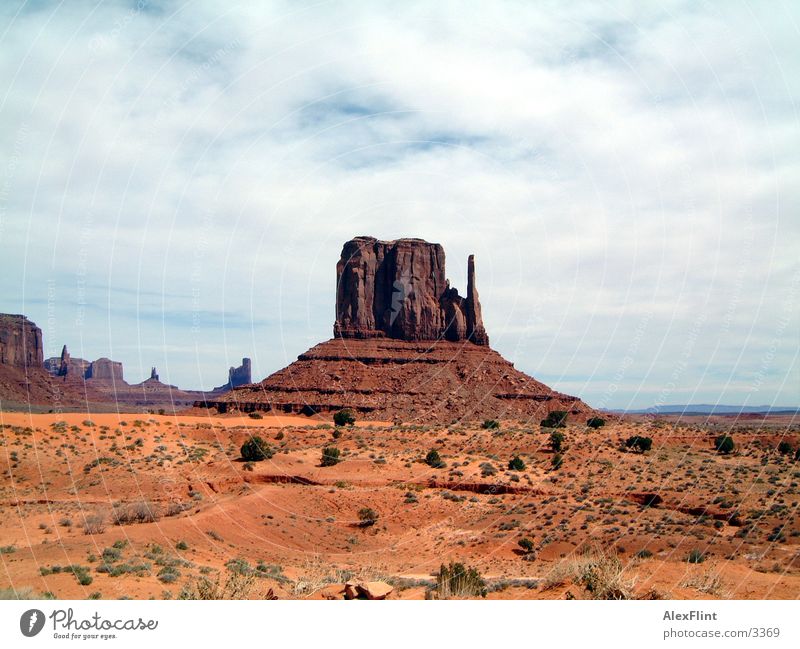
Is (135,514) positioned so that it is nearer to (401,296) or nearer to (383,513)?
(383,513)

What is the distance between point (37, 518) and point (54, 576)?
12.8 m

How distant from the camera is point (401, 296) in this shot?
4926 inches

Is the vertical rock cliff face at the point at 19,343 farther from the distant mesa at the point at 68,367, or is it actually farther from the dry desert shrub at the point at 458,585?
the dry desert shrub at the point at 458,585

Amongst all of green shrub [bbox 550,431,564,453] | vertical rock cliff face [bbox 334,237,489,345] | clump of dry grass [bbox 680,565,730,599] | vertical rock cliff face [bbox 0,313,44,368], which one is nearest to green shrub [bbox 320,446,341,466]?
green shrub [bbox 550,431,564,453]

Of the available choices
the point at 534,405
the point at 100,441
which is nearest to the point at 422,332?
the point at 534,405

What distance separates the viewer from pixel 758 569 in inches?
885

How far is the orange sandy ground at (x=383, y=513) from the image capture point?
63.8 feet

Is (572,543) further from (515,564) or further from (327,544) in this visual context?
(327,544)

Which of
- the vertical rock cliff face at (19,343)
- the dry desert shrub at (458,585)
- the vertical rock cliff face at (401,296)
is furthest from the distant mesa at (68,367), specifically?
the dry desert shrub at (458,585)

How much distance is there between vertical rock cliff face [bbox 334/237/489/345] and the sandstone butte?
20 cm

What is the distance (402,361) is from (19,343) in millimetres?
85248

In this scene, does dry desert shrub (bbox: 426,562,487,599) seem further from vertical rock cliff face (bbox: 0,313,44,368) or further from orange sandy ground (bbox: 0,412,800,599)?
vertical rock cliff face (bbox: 0,313,44,368)

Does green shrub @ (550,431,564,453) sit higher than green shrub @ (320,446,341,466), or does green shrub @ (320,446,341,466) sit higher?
green shrub @ (550,431,564,453)

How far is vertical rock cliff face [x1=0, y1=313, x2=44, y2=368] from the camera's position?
130 m
